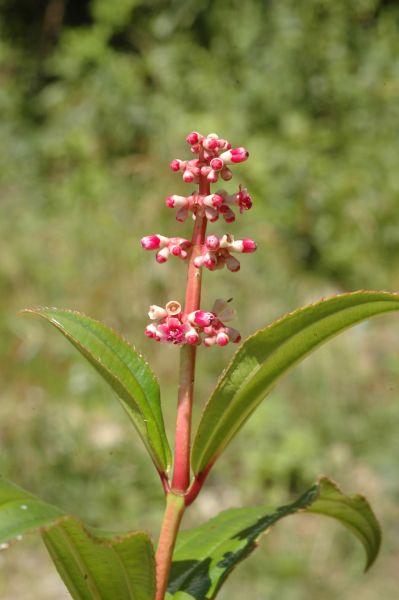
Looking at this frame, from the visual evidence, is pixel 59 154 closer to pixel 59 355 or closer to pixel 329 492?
pixel 59 355

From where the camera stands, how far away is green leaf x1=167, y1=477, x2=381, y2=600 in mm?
789

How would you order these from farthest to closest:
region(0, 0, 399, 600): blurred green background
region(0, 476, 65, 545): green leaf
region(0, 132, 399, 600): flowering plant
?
region(0, 0, 399, 600): blurred green background → region(0, 132, 399, 600): flowering plant → region(0, 476, 65, 545): green leaf

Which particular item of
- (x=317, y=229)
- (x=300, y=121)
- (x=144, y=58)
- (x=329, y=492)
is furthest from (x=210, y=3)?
(x=329, y=492)

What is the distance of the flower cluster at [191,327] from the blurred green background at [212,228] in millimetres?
1700

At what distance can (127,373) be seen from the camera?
0.76 meters

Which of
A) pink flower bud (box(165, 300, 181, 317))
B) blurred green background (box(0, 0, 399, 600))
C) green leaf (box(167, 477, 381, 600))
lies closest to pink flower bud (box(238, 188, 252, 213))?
pink flower bud (box(165, 300, 181, 317))

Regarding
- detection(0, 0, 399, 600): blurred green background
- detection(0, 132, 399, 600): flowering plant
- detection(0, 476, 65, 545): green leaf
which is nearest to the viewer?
detection(0, 476, 65, 545): green leaf

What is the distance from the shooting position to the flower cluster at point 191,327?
0.72 meters

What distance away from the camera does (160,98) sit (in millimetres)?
3992

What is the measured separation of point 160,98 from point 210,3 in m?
0.54

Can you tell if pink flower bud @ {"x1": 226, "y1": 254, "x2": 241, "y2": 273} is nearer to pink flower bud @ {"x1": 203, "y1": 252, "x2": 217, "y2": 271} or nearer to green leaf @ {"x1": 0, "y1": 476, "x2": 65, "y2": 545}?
pink flower bud @ {"x1": 203, "y1": 252, "x2": 217, "y2": 271}

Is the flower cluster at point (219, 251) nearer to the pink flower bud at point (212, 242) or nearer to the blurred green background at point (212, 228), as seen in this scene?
the pink flower bud at point (212, 242)

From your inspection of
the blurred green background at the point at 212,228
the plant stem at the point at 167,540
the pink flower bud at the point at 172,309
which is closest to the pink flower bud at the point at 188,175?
the pink flower bud at the point at 172,309

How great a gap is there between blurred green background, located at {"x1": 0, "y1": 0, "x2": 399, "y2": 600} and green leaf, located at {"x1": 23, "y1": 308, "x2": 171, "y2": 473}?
5.49 feet
